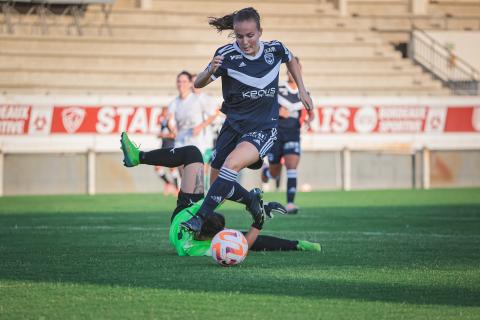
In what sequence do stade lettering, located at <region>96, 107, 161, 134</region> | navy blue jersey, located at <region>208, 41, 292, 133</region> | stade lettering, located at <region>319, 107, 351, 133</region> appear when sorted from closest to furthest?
1. navy blue jersey, located at <region>208, 41, 292, 133</region>
2. stade lettering, located at <region>96, 107, 161, 134</region>
3. stade lettering, located at <region>319, 107, 351, 133</region>

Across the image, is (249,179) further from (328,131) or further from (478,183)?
(478,183)

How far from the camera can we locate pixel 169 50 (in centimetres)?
2995

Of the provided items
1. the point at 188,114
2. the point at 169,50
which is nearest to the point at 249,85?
the point at 188,114

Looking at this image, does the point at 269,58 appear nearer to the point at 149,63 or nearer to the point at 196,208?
the point at 196,208

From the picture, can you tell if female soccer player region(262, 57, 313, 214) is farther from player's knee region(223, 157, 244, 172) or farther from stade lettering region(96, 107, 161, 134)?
stade lettering region(96, 107, 161, 134)

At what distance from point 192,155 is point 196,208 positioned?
0.80 m

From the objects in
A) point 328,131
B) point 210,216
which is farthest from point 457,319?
point 328,131

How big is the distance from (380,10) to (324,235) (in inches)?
979

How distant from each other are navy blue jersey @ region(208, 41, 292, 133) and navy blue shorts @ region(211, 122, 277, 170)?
6cm

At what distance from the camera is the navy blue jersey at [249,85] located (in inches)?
348

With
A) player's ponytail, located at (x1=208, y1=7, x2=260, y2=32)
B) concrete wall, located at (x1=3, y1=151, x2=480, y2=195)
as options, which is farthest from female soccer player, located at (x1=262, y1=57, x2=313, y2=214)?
concrete wall, located at (x1=3, y1=151, x2=480, y2=195)

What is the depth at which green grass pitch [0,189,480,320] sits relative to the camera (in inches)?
232

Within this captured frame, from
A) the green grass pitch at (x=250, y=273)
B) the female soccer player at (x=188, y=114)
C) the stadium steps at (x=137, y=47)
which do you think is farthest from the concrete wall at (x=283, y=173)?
the green grass pitch at (x=250, y=273)

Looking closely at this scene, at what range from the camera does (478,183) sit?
2741cm
